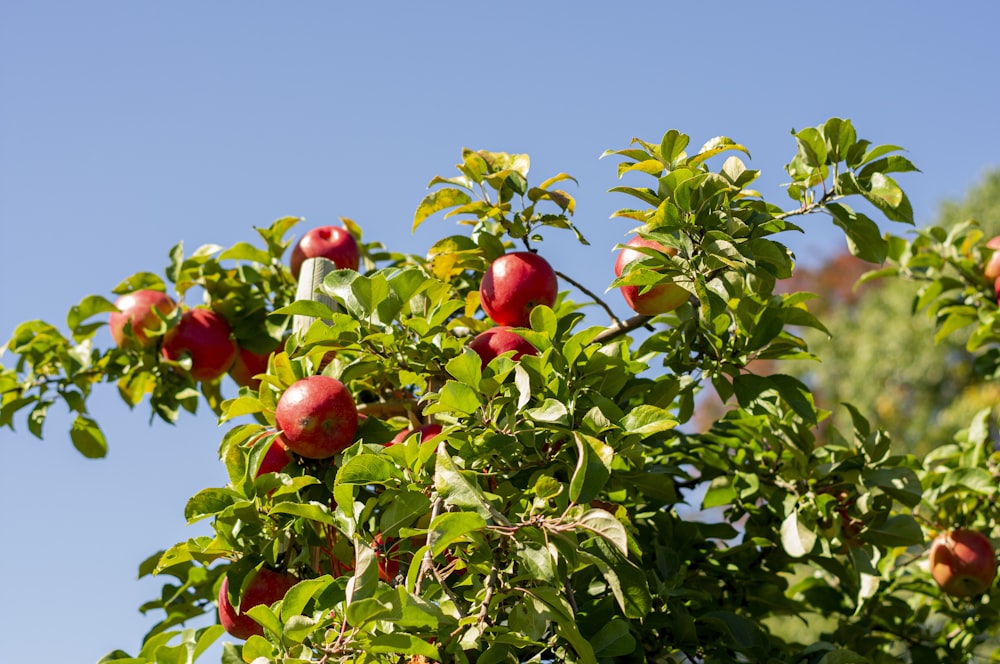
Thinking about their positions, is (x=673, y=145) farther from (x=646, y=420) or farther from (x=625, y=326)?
(x=646, y=420)

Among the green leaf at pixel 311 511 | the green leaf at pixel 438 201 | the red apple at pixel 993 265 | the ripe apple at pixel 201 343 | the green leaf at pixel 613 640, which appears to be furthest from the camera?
the red apple at pixel 993 265

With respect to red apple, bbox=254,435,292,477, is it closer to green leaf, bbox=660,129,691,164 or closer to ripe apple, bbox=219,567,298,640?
ripe apple, bbox=219,567,298,640

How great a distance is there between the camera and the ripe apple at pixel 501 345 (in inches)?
56.5

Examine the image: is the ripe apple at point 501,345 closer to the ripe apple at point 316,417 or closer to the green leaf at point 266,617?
the ripe apple at point 316,417

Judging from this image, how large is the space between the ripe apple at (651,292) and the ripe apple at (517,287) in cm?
12

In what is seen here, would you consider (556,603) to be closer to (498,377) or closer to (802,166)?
(498,377)

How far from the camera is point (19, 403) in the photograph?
200 centimetres

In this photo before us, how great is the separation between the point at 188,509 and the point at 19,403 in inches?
33.2

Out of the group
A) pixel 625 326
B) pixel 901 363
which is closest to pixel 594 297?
pixel 625 326

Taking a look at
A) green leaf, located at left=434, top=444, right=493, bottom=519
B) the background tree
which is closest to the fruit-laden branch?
green leaf, located at left=434, top=444, right=493, bottom=519

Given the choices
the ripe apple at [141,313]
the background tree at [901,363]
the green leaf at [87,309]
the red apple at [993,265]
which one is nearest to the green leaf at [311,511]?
the ripe apple at [141,313]

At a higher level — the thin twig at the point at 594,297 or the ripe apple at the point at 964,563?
the thin twig at the point at 594,297

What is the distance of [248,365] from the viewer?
6.75 feet

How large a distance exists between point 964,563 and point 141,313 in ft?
5.77
